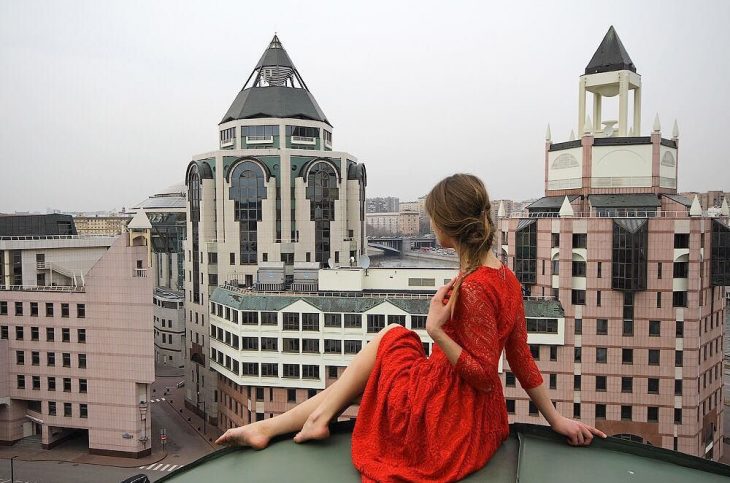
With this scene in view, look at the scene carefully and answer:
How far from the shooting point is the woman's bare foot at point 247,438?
201 inches

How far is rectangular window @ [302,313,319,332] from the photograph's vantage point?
113 ft

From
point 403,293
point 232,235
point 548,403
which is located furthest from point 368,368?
point 232,235

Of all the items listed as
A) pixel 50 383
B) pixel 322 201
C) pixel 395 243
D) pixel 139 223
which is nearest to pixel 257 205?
pixel 322 201

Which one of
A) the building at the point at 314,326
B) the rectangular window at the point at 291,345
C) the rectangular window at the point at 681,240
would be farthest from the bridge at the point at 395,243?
the rectangular window at the point at 681,240

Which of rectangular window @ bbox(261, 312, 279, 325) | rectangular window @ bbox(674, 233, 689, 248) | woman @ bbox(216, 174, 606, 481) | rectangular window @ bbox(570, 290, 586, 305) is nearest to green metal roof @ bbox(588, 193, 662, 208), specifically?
rectangular window @ bbox(674, 233, 689, 248)

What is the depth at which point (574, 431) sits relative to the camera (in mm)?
5238

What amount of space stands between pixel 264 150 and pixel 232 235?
21.4 ft

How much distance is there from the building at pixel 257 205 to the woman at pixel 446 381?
38.3m

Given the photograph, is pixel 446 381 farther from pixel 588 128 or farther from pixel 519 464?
pixel 588 128

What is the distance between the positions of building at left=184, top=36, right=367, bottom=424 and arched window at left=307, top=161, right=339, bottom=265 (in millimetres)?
74

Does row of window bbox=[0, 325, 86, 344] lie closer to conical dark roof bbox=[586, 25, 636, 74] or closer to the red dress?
conical dark roof bbox=[586, 25, 636, 74]

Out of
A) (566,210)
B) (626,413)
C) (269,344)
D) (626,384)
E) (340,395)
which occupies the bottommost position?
(626,413)

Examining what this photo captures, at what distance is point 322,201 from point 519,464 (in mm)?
42717

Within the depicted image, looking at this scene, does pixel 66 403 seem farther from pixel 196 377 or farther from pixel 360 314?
pixel 360 314
